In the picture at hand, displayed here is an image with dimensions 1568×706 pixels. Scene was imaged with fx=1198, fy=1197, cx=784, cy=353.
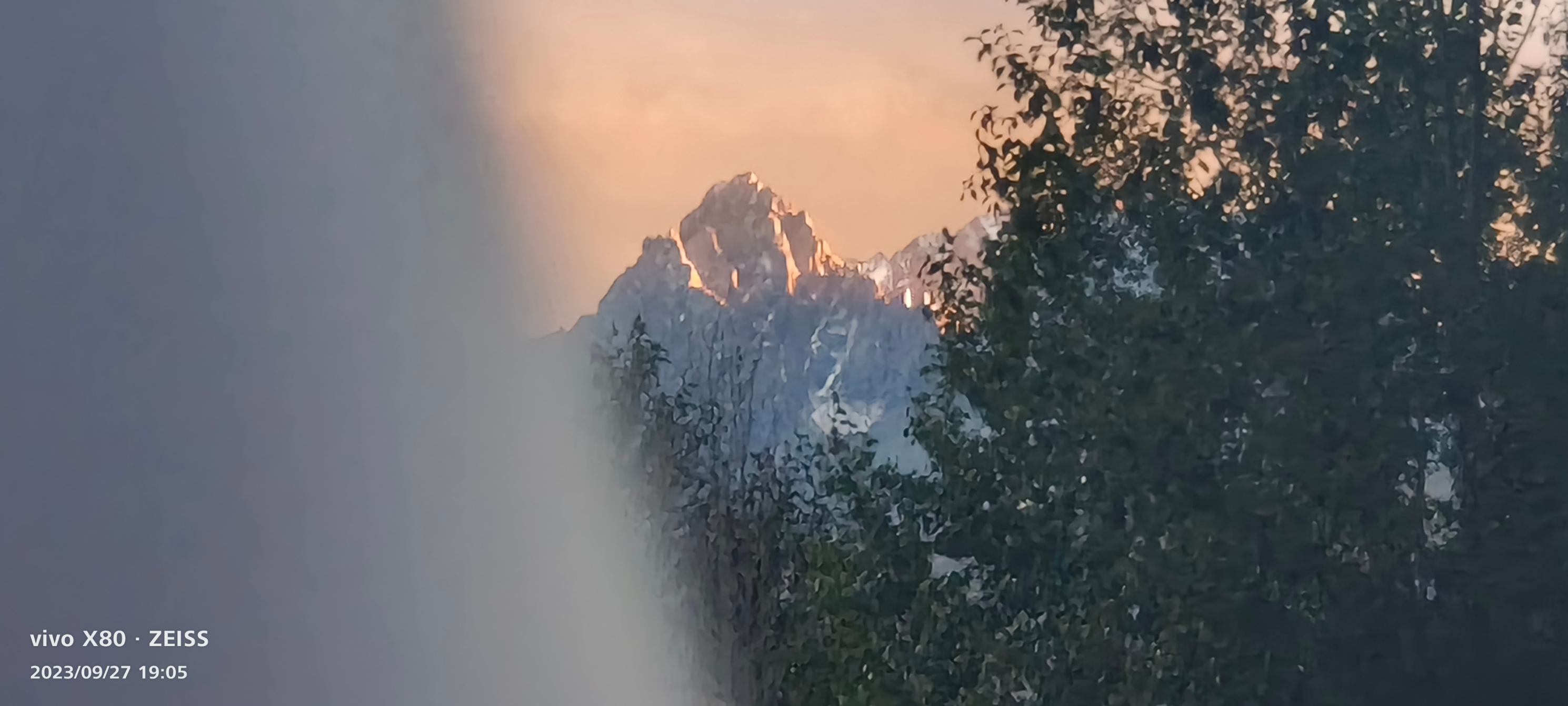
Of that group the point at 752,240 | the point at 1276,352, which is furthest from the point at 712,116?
the point at 1276,352

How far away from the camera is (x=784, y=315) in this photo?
1.77 meters

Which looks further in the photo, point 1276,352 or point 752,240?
point 752,240

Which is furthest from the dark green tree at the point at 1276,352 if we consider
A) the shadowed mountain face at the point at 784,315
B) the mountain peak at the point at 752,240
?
the mountain peak at the point at 752,240

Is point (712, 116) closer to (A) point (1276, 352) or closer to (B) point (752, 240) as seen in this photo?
(B) point (752, 240)

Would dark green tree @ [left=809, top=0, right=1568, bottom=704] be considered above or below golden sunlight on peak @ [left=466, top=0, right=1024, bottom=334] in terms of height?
below

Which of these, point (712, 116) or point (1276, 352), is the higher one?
point (712, 116)

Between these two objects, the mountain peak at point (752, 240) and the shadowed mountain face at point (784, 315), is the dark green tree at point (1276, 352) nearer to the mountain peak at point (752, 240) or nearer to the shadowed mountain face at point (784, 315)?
the shadowed mountain face at point (784, 315)

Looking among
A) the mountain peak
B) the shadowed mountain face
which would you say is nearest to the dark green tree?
the shadowed mountain face

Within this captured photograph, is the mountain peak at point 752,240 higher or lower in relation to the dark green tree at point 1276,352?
higher

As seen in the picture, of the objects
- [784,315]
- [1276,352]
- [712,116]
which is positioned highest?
[712,116]

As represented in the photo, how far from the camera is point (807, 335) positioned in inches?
68.9

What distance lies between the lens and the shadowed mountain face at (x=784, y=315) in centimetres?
173

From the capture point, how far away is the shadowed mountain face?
1.73 m

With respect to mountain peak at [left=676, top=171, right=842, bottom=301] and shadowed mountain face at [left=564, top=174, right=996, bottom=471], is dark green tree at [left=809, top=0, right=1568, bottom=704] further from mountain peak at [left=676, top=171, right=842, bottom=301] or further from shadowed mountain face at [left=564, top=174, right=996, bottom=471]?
mountain peak at [left=676, top=171, right=842, bottom=301]
